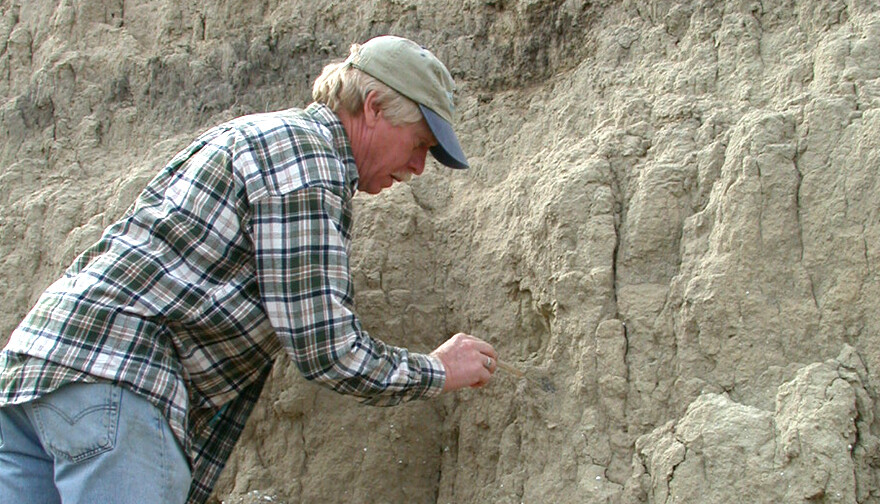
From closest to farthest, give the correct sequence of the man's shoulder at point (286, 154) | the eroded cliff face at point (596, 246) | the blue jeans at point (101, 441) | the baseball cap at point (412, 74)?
the blue jeans at point (101, 441) → the man's shoulder at point (286, 154) → the baseball cap at point (412, 74) → the eroded cliff face at point (596, 246)

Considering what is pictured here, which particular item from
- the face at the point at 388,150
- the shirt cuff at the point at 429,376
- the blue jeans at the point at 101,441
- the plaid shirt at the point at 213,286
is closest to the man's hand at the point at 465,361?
the shirt cuff at the point at 429,376

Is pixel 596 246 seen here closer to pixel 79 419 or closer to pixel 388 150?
pixel 388 150

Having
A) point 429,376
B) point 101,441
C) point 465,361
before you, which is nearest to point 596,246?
point 465,361

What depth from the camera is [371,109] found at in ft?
7.59

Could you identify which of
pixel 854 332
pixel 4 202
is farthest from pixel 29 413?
pixel 4 202

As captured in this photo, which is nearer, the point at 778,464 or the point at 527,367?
the point at 778,464

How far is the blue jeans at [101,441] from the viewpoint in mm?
1992

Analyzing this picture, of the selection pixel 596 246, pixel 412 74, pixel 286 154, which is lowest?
pixel 596 246

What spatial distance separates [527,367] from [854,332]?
0.88m

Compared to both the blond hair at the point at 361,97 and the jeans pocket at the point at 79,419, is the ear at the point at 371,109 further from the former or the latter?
the jeans pocket at the point at 79,419

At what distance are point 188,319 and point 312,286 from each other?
27 cm

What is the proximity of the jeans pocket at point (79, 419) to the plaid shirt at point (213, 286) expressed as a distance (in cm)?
3

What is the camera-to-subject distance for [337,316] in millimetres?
2131

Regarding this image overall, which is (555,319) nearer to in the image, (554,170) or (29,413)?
(554,170)
